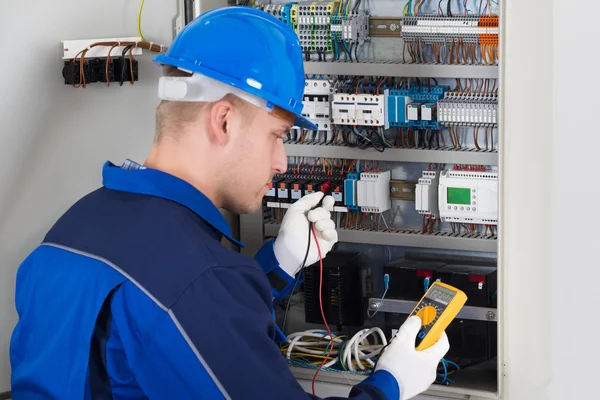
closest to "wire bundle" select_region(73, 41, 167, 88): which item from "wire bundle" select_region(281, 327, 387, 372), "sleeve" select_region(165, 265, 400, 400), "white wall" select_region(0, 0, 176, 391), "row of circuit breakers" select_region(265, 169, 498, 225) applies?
"white wall" select_region(0, 0, 176, 391)

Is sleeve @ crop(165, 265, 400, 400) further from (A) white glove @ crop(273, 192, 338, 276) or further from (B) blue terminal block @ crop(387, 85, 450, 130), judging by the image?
(B) blue terminal block @ crop(387, 85, 450, 130)

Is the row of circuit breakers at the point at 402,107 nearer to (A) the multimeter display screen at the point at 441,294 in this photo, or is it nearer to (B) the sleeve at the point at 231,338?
(A) the multimeter display screen at the point at 441,294

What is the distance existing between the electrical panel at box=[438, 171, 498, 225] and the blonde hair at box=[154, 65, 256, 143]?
1.06m

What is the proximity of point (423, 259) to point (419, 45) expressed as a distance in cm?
69

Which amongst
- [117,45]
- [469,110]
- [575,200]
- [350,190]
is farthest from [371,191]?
[117,45]

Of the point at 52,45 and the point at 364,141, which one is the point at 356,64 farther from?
the point at 52,45

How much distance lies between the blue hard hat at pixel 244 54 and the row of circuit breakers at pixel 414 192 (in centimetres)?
80

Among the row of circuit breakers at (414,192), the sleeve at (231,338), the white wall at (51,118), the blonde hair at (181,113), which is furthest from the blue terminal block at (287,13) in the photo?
the sleeve at (231,338)

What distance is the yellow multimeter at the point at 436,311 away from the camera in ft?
6.03

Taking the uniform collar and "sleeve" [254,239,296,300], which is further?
"sleeve" [254,239,296,300]

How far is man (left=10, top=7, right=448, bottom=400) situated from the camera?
1254mm

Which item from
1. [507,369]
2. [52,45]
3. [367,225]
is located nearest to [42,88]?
[52,45]

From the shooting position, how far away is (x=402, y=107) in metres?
2.45

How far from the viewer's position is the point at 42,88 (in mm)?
2166
